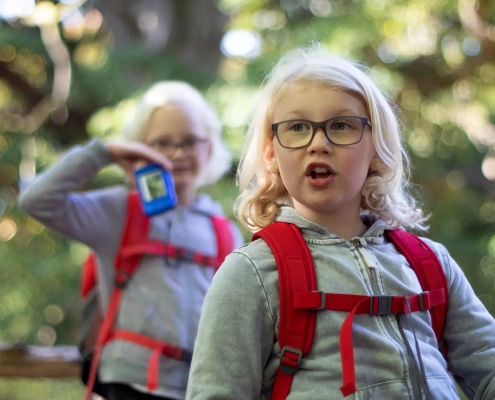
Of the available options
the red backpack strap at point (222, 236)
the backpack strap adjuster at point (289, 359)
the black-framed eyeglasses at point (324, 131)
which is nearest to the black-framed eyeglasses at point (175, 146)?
the red backpack strap at point (222, 236)

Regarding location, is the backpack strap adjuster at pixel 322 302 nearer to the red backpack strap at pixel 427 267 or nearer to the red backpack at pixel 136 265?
the red backpack strap at pixel 427 267

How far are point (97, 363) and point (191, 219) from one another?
21.1 inches

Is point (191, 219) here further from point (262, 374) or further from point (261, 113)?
point (262, 374)

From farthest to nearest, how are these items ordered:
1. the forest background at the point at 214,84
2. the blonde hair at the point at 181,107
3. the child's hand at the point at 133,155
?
1. the forest background at the point at 214,84
2. the blonde hair at the point at 181,107
3. the child's hand at the point at 133,155

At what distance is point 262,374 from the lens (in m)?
1.11

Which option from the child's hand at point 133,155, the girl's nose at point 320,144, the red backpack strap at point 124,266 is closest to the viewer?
the girl's nose at point 320,144

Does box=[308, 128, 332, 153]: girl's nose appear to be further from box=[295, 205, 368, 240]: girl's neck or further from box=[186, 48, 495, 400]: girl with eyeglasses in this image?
box=[295, 205, 368, 240]: girl's neck

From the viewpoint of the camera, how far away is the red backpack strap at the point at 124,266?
187 cm

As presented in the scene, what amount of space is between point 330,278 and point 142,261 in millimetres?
940

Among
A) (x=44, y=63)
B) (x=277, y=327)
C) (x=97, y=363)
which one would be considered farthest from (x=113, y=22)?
(x=277, y=327)

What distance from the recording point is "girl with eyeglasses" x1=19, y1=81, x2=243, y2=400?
1826 mm

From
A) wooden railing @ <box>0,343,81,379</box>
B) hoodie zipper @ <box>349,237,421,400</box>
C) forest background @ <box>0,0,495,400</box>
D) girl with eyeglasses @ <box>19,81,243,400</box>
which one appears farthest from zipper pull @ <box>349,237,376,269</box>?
wooden railing @ <box>0,343,81,379</box>

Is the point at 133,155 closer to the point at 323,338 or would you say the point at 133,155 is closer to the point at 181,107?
the point at 181,107

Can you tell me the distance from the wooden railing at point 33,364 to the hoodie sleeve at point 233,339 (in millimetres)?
1947
